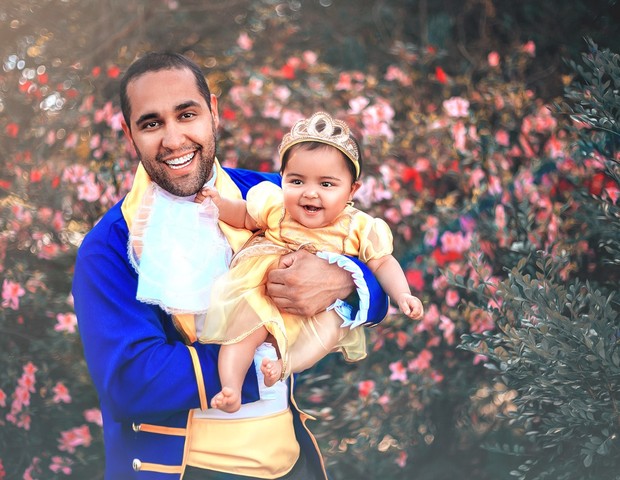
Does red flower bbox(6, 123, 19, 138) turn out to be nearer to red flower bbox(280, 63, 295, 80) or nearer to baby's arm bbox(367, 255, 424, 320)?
red flower bbox(280, 63, 295, 80)

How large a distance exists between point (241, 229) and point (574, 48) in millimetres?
2673

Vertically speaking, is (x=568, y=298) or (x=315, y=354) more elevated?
(x=315, y=354)

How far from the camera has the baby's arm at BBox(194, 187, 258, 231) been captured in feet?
7.14

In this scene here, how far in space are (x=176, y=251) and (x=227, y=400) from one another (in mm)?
381

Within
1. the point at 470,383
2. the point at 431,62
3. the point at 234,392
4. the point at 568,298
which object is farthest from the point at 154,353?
the point at 431,62

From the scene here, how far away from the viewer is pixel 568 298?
286 centimetres

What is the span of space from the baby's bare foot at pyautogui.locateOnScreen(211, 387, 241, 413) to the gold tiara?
0.61 m

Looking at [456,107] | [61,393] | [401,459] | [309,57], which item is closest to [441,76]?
[456,107]

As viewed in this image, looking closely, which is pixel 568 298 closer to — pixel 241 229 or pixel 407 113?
pixel 241 229

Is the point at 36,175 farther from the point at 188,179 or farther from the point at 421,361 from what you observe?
the point at 188,179

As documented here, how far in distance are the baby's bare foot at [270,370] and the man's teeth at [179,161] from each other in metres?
0.51

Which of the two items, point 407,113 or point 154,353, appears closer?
point 154,353

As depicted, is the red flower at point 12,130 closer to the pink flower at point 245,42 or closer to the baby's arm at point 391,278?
the pink flower at point 245,42

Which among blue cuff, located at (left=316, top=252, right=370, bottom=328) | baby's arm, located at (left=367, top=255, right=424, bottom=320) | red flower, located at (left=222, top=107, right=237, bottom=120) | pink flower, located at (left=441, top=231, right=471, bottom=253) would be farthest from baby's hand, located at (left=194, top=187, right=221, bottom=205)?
red flower, located at (left=222, top=107, right=237, bottom=120)
